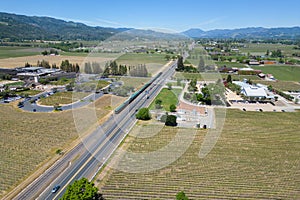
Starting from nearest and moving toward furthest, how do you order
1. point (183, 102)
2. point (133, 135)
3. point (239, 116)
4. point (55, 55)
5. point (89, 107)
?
point (133, 135), point (239, 116), point (89, 107), point (183, 102), point (55, 55)

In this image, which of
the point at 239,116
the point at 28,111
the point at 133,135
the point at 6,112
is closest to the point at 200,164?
the point at 133,135

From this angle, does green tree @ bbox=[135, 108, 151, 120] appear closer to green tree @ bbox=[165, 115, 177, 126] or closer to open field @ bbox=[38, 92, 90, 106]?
green tree @ bbox=[165, 115, 177, 126]

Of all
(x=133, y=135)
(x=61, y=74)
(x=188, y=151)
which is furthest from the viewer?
(x=61, y=74)

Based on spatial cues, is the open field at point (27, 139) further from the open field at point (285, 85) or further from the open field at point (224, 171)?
the open field at point (285, 85)

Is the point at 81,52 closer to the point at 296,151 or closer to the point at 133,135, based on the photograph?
the point at 133,135

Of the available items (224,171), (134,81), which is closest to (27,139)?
(224,171)

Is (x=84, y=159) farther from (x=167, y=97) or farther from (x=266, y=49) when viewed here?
(x=266, y=49)
